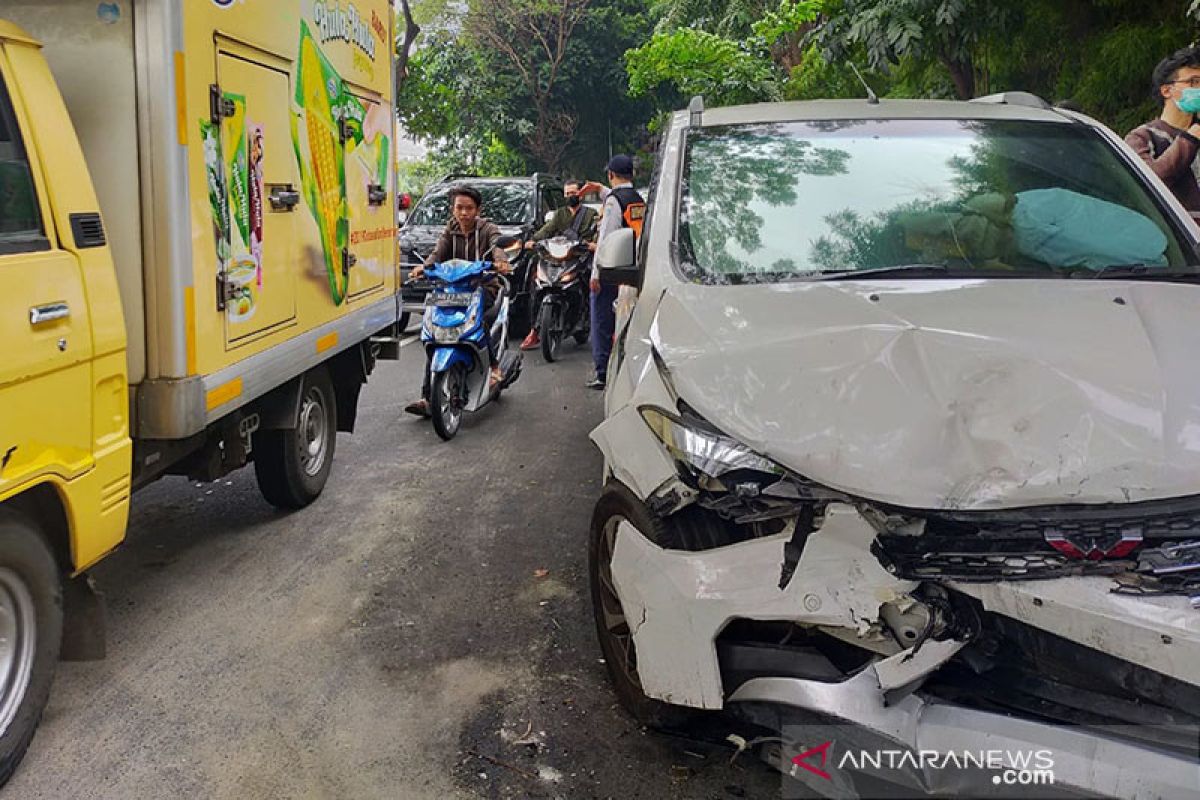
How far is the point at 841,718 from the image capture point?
2.37 metres

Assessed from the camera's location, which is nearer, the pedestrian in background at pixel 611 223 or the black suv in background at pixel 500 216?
the pedestrian in background at pixel 611 223

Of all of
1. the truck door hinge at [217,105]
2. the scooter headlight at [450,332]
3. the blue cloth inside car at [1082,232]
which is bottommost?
the scooter headlight at [450,332]

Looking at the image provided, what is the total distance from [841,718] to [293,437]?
358 cm

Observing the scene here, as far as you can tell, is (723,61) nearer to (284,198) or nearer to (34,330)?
(284,198)

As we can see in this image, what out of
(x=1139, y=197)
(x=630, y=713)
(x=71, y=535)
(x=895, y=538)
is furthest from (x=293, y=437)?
(x=1139, y=197)

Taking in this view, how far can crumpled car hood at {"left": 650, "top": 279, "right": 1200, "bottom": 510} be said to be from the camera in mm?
2383

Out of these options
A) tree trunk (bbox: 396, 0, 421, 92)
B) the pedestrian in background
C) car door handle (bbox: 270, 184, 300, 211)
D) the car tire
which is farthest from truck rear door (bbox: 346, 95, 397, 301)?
tree trunk (bbox: 396, 0, 421, 92)

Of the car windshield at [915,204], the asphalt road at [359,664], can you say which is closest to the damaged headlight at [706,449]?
the car windshield at [915,204]

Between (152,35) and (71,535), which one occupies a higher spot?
(152,35)

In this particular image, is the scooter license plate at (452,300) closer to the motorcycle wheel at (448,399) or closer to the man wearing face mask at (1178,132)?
the motorcycle wheel at (448,399)

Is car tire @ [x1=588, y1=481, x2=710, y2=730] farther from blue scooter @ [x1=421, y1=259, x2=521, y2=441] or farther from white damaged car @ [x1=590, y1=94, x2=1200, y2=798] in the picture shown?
blue scooter @ [x1=421, y1=259, x2=521, y2=441]

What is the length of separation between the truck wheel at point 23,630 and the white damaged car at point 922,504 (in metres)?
1.74

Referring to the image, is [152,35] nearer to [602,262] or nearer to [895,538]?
[602,262]

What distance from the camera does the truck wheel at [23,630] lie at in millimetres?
2885
